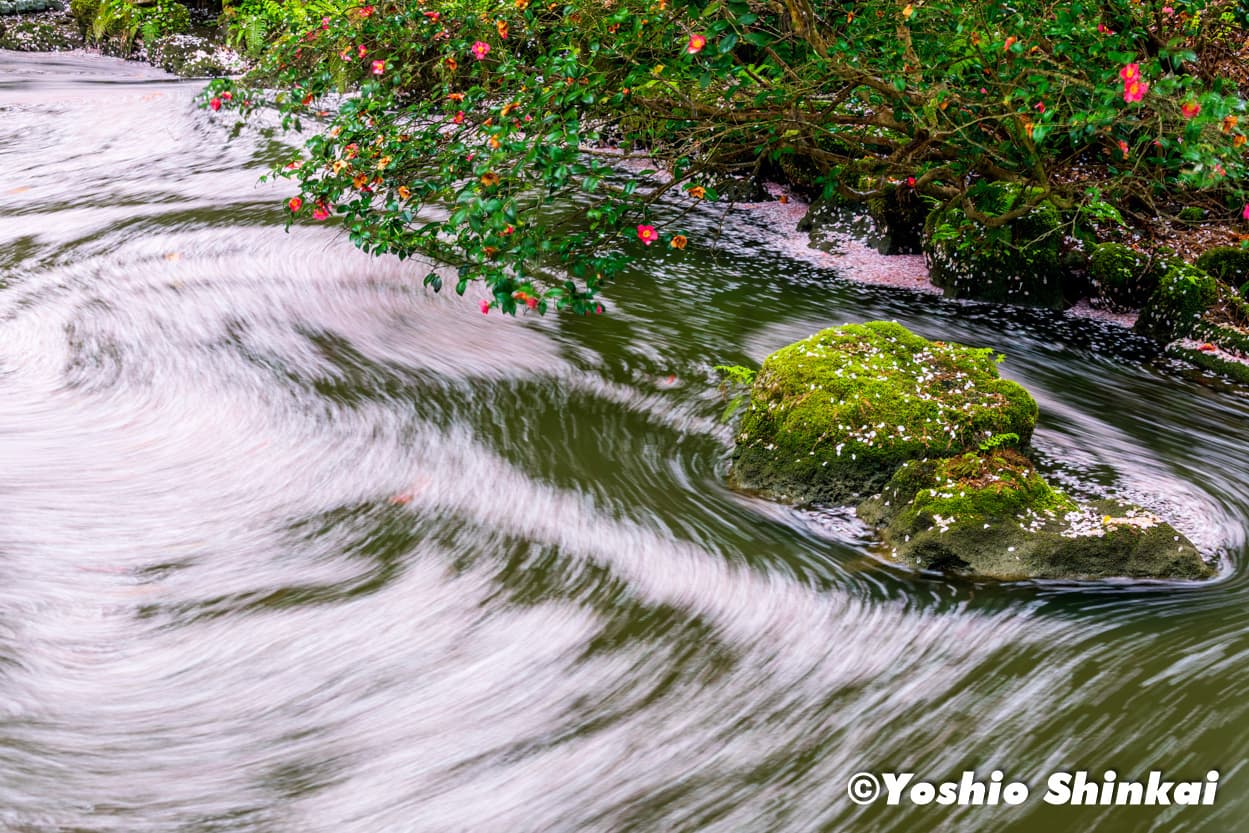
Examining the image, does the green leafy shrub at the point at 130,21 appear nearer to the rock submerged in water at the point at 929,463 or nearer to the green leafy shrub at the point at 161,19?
the green leafy shrub at the point at 161,19

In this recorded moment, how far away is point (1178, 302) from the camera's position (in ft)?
21.1

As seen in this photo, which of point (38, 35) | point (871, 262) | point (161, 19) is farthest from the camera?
point (38, 35)

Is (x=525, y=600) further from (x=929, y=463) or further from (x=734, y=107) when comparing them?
(x=734, y=107)

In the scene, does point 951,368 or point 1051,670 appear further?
point 951,368

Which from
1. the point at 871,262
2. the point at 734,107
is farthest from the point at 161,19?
the point at 871,262

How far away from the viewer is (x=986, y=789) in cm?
293

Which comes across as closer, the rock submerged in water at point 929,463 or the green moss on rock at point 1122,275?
the rock submerged in water at point 929,463

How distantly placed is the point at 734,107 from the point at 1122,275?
9.76 ft

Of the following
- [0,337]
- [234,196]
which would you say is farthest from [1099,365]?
[234,196]

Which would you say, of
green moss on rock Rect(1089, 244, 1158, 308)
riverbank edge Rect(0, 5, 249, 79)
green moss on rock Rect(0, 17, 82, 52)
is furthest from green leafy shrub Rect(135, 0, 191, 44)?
green moss on rock Rect(1089, 244, 1158, 308)

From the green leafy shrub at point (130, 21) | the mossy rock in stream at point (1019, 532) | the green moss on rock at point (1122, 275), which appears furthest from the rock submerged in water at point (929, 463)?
the green leafy shrub at point (130, 21)

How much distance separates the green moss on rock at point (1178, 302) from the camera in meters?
6.38

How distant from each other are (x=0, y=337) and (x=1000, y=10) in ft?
20.5

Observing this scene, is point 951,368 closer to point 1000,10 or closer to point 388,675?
point 1000,10
